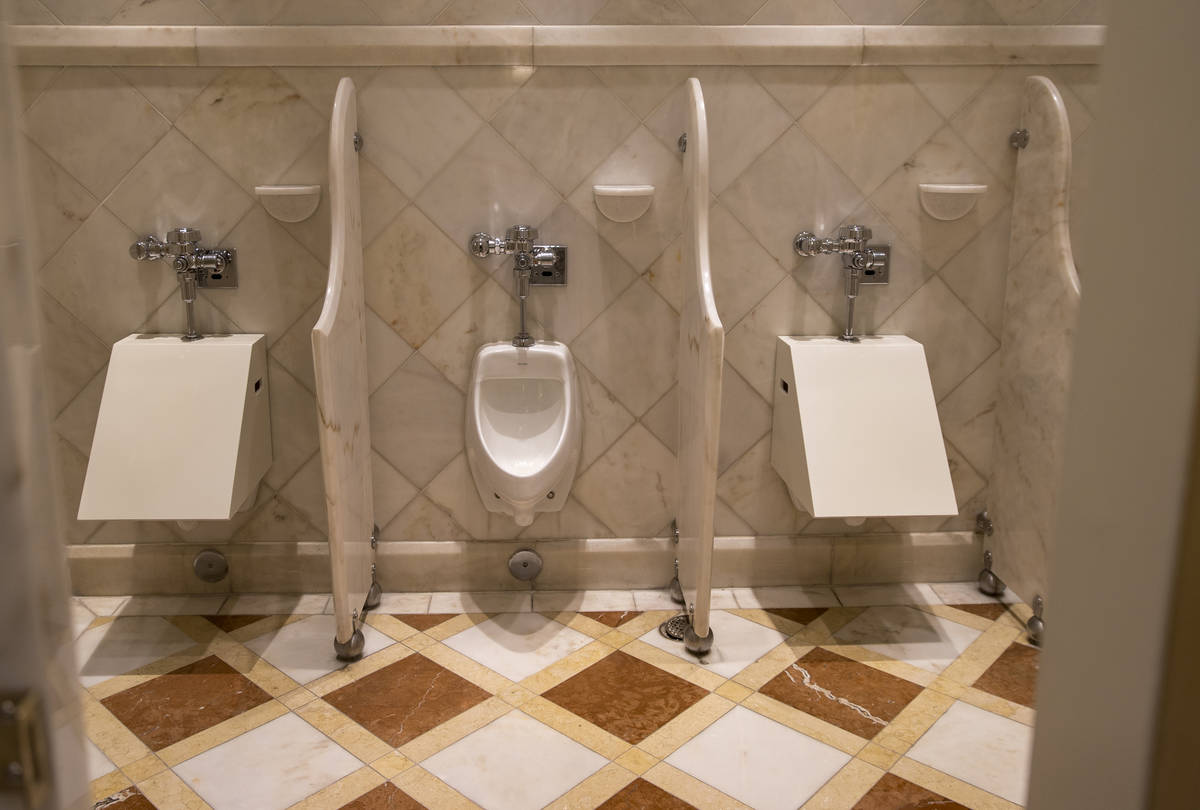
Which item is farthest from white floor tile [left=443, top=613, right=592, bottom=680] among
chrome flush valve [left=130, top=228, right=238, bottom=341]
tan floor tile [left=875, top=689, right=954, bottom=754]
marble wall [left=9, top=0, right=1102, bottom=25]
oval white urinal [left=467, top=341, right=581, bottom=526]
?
marble wall [left=9, top=0, right=1102, bottom=25]

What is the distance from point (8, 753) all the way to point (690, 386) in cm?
225

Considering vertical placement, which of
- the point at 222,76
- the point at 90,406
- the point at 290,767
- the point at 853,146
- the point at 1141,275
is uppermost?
the point at 222,76

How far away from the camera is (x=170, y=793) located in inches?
81.0

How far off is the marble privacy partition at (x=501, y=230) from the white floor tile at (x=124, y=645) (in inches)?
8.5

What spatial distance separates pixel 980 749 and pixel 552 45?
6.94 ft

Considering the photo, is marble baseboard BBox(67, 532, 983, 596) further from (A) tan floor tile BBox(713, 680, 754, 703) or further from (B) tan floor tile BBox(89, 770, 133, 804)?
(B) tan floor tile BBox(89, 770, 133, 804)

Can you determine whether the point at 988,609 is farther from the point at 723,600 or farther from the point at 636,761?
the point at 636,761

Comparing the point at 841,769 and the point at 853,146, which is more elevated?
the point at 853,146

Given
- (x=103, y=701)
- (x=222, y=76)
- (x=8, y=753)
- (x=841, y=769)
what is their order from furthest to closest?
(x=222, y=76) → (x=103, y=701) → (x=841, y=769) → (x=8, y=753)

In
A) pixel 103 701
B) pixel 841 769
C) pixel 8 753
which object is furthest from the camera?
pixel 103 701

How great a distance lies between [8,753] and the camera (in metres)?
0.57

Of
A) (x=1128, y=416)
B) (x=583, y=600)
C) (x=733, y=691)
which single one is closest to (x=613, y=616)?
(x=583, y=600)

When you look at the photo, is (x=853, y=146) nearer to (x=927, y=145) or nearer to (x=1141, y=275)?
(x=927, y=145)

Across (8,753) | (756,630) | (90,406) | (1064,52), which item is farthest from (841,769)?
(90,406)
